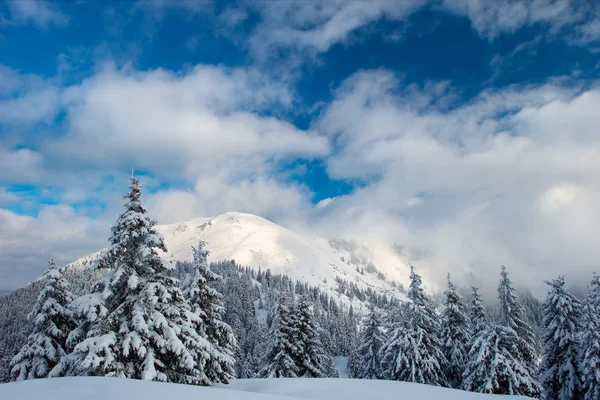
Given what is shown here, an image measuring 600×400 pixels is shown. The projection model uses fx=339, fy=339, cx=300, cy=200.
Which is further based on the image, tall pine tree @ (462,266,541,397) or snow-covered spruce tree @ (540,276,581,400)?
snow-covered spruce tree @ (540,276,581,400)

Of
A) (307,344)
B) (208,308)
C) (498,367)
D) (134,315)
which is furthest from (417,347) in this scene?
(134,315)

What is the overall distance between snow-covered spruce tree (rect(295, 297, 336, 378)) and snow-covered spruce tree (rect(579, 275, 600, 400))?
1850 cm

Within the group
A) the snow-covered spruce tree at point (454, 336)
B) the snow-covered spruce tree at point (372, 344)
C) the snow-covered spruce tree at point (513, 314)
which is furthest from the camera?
the snow-covered spruce tree at point (372, 344)

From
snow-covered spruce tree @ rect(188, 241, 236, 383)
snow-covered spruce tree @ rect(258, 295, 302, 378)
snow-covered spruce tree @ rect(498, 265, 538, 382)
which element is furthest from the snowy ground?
snow-covered spruce tree @ rect(498, 265, 538, 382)

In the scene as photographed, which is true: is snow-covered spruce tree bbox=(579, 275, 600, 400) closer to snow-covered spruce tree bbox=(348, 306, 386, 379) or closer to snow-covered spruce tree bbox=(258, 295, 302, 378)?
snow-covered spruce tree bbox=(348, 306, 386, 379)

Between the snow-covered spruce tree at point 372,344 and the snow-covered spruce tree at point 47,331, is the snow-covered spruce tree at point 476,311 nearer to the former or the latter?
the snow-covered spruce tree at point 372,344

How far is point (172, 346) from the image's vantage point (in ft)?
47.5

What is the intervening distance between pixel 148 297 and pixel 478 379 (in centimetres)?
2252

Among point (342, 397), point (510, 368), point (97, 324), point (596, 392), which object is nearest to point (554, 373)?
point (596, 392)

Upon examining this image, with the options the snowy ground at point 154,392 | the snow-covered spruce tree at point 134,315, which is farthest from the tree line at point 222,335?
the snowy ground at point 154,392

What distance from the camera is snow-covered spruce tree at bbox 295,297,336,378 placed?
2788 cm

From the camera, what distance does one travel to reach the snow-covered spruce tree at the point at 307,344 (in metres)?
27.9

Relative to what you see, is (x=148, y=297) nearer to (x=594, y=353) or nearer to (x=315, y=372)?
(x=315, y=372)

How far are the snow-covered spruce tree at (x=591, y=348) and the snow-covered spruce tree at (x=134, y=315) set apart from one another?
24.8 meters
